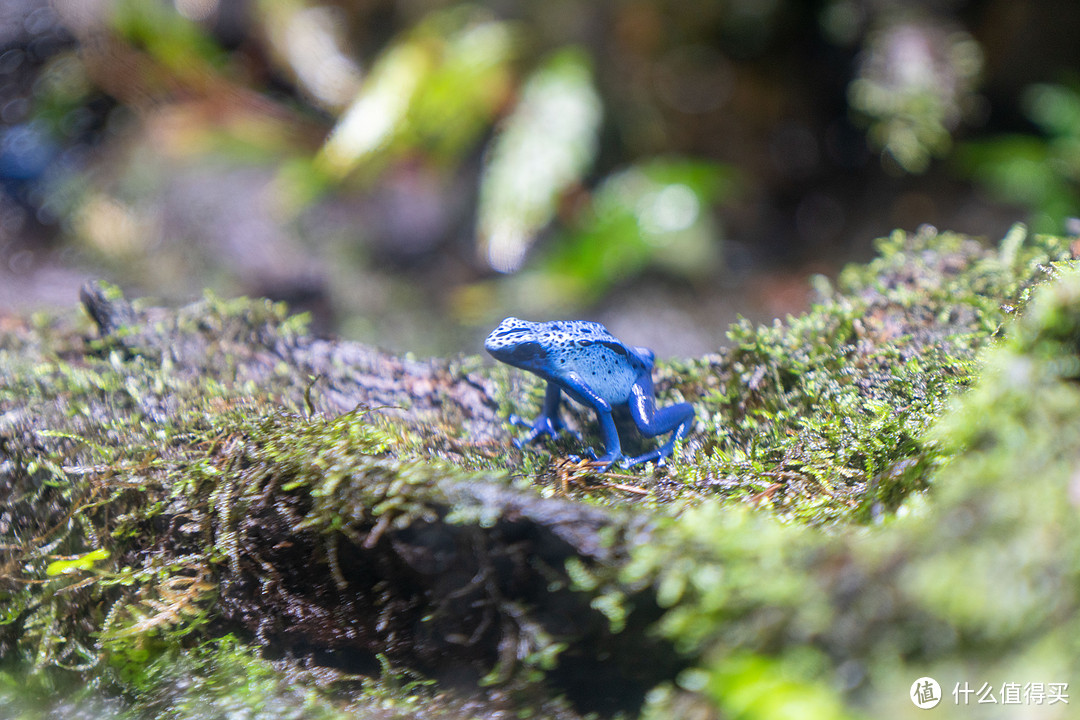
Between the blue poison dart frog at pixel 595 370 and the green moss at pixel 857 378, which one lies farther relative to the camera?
the blue poison dart frog at pixel 595 370

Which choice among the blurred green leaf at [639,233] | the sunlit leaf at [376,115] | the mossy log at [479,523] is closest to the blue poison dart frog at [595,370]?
the mossy log at [479,523]

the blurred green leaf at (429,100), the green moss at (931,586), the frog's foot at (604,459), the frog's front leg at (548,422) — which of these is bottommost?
the green moss at (931,586)

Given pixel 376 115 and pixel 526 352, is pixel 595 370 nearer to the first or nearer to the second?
pixel 526 352

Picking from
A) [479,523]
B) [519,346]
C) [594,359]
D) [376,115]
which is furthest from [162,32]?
[479,523]

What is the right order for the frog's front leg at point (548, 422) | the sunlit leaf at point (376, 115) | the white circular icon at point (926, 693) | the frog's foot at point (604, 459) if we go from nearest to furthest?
the white circular icon at point (926, 693), the frog's foot at point (604, 459), the frog's front leg at point (548, 422), the sunlit leaf at point (376, 115)

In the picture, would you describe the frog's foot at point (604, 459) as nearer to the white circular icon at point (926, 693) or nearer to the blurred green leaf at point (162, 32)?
the white circular icon at point (926, 693)

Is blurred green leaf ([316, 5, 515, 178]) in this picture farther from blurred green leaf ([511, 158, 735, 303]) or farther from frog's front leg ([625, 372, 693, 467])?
frog's front leg ([625, 372, 693, 467])
